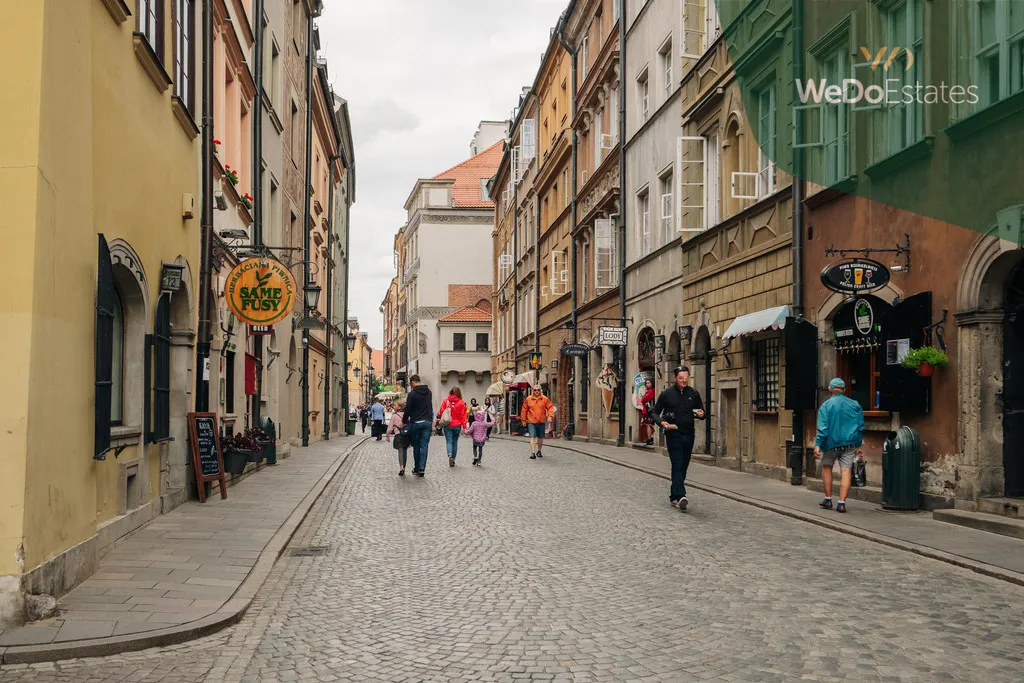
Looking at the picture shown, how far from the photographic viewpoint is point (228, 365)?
18844 millimetres

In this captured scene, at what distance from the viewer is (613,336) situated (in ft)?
95.8

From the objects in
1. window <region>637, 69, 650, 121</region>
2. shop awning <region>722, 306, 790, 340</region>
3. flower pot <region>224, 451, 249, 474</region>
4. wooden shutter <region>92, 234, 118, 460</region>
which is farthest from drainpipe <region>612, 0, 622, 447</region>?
wooden shutter <region>92, 234, 118, 460</region>

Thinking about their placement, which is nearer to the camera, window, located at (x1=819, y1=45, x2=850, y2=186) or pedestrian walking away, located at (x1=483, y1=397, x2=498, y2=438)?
window, located at (x1=819, y1=45, x2=850, y2=186)

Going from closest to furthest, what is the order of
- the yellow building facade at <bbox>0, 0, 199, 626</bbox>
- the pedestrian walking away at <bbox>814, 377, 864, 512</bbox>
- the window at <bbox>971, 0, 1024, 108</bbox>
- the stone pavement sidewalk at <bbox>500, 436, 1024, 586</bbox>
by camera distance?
the yellow building facade at <bbox>0, 0, 199, 626</bbox>, the stone pavement sidewalk at <bbox>500, 436, 1024, 586</bbox>, the window at <bbox>971, 0, 1024, 108</bbox>, the pedestrian walking away at <bbox>814, 377, 864, 512</bbox>

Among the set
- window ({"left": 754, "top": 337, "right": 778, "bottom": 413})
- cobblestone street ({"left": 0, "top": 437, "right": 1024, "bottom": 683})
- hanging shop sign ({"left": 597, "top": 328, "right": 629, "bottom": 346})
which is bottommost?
cobblestone street ({"left": 0, "top": 437, "right": 1024, "bottom": 683})

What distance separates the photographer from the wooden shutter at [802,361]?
54.6ft

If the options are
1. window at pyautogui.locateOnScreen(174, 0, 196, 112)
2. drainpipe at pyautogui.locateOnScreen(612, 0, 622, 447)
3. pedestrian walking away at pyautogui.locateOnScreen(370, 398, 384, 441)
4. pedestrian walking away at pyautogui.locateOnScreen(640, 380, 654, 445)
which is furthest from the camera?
→ pedestrian walking away at pyautogui.locateOnScreen(370, 398, 384, 441)

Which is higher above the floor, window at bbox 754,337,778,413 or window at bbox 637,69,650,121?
window at bbox 637,69,650,121

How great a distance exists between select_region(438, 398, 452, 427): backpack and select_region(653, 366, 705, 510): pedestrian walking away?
372 inches

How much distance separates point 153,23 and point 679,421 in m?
7.95

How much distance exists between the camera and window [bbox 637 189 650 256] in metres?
28.5

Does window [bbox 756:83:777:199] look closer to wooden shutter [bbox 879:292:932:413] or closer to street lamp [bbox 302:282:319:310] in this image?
wooden shutter [bbox 879:292:932:413]

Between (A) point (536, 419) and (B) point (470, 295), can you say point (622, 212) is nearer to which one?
(A) point (536, 419)

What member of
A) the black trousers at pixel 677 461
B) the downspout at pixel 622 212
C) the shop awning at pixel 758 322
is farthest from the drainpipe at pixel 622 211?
the black trousers at pixel 677 461
